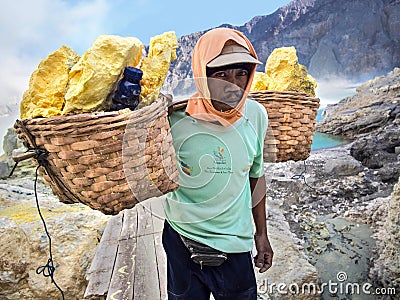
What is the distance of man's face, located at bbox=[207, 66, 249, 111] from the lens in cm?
80

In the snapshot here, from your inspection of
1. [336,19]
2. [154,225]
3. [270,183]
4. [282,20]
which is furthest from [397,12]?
[154,225]

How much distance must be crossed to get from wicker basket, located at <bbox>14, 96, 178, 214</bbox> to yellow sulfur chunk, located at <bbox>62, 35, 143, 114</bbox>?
0.49 ft

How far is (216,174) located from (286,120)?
14.9 inches

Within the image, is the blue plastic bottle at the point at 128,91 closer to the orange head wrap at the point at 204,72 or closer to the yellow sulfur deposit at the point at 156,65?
the yellow sulfur deposit at the point at 156,65

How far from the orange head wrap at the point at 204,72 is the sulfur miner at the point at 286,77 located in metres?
0.49

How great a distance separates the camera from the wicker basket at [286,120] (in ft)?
3.65

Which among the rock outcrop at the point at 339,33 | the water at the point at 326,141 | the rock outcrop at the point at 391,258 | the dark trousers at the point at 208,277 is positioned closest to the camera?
the dark trousers at the point at 208,277

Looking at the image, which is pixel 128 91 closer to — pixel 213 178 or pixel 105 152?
pixel 105 152

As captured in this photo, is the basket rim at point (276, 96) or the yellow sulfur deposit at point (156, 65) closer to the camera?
the yellow sulfur deposit at point (156, 65)

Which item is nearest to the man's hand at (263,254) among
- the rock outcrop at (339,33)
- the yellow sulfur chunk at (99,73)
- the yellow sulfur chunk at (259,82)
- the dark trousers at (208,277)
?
the dark trousers at (208,277)

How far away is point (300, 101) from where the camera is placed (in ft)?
3.70

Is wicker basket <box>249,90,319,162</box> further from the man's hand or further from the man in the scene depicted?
the man's hand

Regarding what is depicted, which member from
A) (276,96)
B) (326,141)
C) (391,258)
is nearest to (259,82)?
(276,96)

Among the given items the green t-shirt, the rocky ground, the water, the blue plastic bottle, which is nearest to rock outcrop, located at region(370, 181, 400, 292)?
the rocky ground
